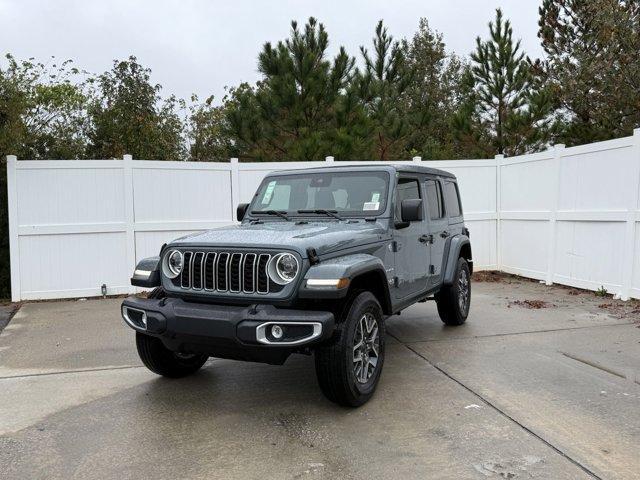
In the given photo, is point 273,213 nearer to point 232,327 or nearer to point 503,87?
point 232,327

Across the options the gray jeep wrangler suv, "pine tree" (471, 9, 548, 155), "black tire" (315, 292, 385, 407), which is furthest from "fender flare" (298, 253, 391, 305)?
→ "pine tree" (471, 9, 548, 155)

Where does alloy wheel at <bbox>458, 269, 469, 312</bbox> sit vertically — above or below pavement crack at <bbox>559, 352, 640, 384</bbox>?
above

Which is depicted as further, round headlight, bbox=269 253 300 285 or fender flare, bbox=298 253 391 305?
round headlight, bbox=269 253 300 285

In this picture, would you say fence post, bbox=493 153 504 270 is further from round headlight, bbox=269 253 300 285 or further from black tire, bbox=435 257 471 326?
round headlight, bbox=269 253 300 285

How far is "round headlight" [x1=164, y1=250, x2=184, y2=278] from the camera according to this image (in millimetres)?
4254

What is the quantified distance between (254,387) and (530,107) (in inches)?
531

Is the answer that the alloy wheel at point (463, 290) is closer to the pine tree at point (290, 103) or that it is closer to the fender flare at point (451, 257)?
the fender flare at point (451, 257)

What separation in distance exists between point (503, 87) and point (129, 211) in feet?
39.3

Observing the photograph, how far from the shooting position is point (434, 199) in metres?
6.22

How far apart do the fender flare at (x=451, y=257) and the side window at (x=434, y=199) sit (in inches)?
15.5

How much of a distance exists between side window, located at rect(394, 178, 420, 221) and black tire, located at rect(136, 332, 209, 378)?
90.3 inches

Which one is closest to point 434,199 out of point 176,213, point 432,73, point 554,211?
point 554,211

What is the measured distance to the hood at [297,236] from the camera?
3.99 m

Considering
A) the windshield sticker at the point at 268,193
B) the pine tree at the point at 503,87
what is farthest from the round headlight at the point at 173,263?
the pine tree at the point at 503,87
